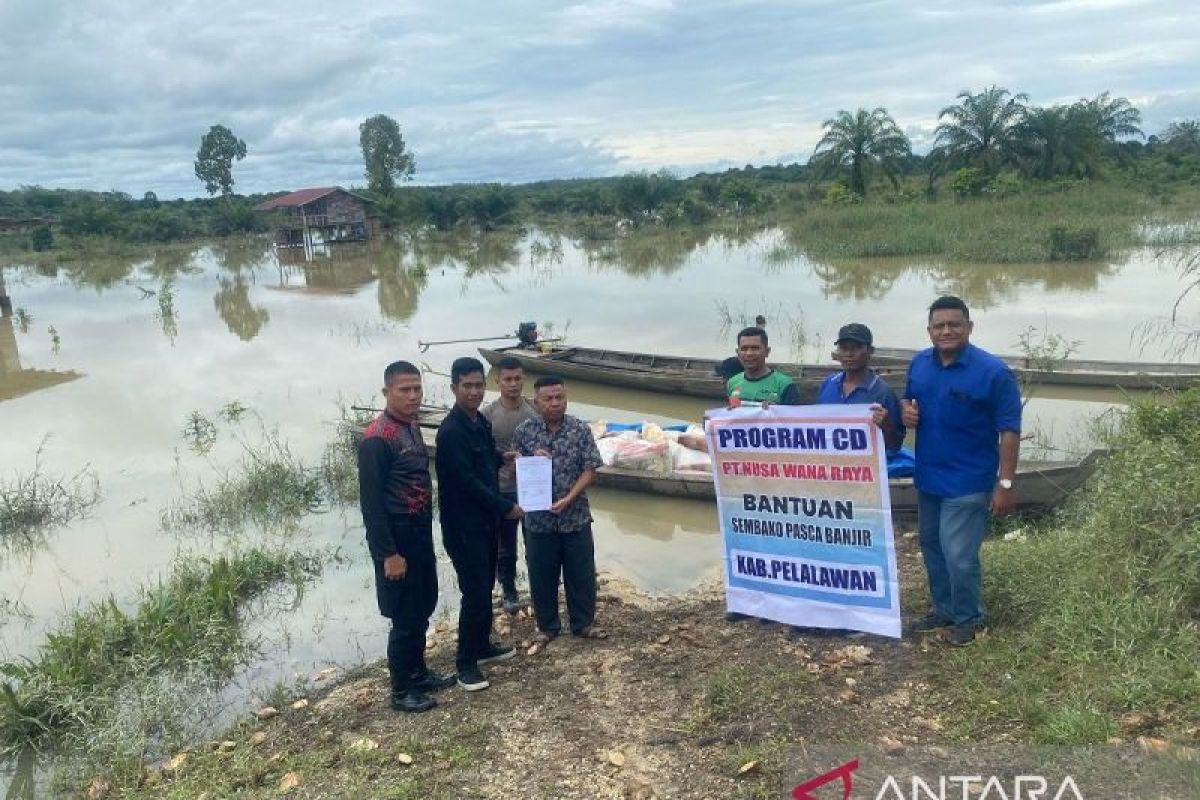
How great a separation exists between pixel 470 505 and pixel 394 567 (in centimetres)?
52

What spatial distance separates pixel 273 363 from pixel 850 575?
15.3m

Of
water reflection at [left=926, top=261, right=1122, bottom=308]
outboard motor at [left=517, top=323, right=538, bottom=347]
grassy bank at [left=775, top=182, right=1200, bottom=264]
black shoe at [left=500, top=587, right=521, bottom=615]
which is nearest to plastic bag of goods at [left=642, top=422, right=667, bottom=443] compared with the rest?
black shoe at [left=500, top=587, right=521, bottom=615]

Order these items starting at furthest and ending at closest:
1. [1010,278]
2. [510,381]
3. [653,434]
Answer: [1010,278]
[653,434]
[510,381]

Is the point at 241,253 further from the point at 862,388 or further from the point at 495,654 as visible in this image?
the point at 862,388

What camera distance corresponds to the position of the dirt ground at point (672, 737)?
320 cm

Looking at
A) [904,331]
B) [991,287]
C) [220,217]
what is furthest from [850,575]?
[220,217]

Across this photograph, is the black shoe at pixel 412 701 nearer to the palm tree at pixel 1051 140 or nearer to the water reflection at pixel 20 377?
the water reflection at pixel 20 377

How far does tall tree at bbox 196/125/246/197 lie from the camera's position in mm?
81438

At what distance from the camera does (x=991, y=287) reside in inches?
774

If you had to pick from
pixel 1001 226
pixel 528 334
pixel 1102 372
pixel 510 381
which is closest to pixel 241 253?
pixel 528 334

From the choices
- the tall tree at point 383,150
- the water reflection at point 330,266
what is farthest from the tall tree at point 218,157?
the water reflection at point 330,266

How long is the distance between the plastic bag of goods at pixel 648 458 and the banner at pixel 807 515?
349 centimetres

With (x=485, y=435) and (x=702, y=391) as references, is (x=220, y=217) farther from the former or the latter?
(x=485, y=435)

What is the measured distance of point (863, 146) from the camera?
40.0 m
